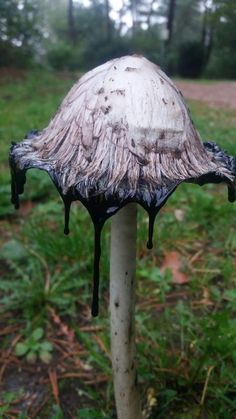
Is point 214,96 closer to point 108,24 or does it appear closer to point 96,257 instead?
point 96,257

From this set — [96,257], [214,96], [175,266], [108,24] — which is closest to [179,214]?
[175,266]

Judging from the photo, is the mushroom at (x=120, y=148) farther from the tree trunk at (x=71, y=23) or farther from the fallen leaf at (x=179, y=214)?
the tree trunk at (x=71, y=23)

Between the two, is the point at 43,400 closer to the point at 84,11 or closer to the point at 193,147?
the point at 193,147

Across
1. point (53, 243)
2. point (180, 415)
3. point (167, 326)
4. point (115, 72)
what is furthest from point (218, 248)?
point (115, 72)

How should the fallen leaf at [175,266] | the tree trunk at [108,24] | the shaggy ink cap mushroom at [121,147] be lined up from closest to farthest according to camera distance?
1. the shaggy ink cap mushroom at [121,147]
2. the fallen leaf at [175,266]
3. the tree trunk at [108,24]

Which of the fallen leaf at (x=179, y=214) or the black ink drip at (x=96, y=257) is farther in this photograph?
the fallen leaf at (x=179, y=214)

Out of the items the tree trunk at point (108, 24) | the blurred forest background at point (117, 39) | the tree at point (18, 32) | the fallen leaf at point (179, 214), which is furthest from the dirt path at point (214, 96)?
the tree trunk at point (108, 24)

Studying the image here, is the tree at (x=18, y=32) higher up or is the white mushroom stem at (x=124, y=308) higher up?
the tree at (x=18, y=32)
